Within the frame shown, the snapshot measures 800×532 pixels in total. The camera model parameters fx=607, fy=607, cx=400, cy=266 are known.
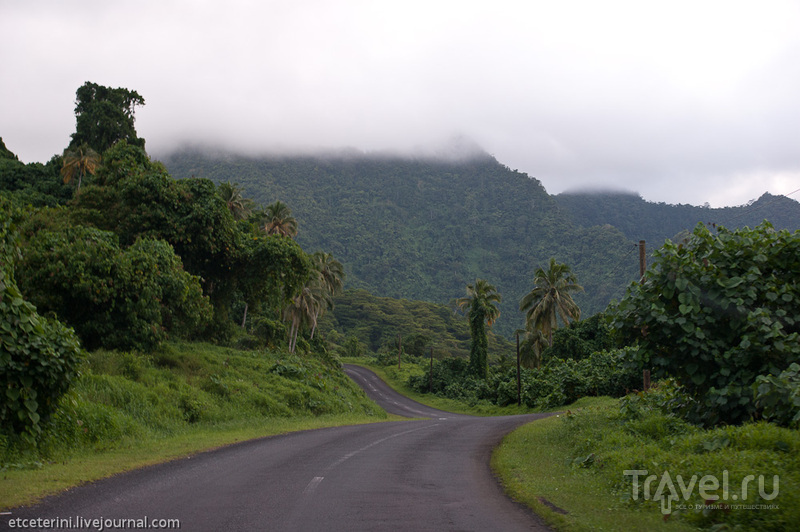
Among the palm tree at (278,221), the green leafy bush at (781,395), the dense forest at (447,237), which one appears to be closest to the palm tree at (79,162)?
the palm tree at (278,221)

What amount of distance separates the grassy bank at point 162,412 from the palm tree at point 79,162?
2749cm

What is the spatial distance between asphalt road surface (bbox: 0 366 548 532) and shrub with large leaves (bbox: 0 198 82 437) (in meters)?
3.06

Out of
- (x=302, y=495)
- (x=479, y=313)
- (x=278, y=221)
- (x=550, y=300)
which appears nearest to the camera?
(x=302, y=495)

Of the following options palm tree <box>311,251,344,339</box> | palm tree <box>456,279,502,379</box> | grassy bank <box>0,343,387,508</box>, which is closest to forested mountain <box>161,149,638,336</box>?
palm tree <box>456,279,502,379</box>

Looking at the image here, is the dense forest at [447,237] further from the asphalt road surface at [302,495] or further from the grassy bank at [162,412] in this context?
the asphalt road surface at [302,495]

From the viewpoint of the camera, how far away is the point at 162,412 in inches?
804

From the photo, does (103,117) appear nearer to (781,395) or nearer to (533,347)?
(533,347)

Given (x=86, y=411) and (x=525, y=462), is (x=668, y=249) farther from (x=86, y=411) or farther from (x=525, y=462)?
(x=86, y=411)

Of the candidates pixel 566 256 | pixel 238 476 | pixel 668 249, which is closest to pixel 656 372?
pixel 668 249

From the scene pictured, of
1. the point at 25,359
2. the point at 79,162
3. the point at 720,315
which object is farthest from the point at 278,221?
the point at 720,315

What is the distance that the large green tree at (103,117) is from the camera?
182 ft

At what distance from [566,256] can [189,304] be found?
136753mm

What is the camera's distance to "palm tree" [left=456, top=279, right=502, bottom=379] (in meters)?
67.8

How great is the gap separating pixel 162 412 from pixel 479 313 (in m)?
50.1
